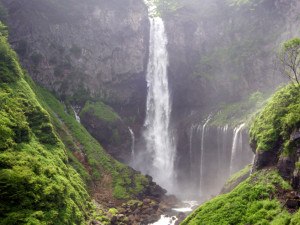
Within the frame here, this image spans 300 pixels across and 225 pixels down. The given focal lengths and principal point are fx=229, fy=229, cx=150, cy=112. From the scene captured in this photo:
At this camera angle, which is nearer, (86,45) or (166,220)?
(166,220)

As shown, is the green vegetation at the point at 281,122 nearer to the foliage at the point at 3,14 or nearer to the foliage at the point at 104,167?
the foliage at the point at 104,167

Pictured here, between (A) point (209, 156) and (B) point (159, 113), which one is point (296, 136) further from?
(B) point (159, 113)

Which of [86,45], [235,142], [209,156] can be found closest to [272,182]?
[235,142]

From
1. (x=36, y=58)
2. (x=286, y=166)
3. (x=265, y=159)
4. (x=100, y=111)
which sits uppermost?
(x=36, y=58)

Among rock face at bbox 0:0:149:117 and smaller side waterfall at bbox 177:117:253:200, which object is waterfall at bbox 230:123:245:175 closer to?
smaller side waterfall at bbox 177:117:253:200

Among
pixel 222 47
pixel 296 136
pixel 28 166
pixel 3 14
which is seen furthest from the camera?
pixel 222 47

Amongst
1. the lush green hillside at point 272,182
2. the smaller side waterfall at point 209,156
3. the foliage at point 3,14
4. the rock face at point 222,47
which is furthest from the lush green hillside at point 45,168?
the rock face at point 222,47

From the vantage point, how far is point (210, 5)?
52750 mm

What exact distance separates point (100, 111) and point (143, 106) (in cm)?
998

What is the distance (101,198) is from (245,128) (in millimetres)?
20353

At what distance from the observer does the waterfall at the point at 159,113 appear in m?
43.5

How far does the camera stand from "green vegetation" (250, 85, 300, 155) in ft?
47.0

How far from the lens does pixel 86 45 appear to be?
150 feet

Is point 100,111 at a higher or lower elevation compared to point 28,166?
higher
